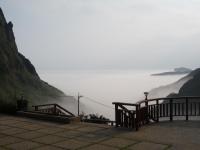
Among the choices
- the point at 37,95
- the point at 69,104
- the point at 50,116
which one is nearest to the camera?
the point at 50,116

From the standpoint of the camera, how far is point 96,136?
Result: 41.7 ft

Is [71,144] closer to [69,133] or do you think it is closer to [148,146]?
[69,133]

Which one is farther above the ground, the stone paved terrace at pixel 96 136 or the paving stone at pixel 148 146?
the stone paved terrace at pixel 96 136

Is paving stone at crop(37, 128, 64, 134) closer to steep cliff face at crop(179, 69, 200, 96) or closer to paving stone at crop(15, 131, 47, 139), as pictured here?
paving stone at crop(15, 131, 47, 139)

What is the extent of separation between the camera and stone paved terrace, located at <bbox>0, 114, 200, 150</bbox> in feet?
36.4

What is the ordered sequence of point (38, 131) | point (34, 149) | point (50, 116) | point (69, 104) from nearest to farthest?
point (34, 149), point (38, 131), point (50, 116), point (69, 104)

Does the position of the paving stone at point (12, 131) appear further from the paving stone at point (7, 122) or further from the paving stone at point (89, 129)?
the paving stone at point (89, 129)

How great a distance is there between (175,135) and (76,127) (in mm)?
4750

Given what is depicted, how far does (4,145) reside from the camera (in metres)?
11.5

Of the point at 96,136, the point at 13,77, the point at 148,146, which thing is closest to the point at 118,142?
the point at 148,146

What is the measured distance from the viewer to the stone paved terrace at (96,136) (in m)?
11.1

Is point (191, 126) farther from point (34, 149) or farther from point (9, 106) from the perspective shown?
point (9, 106)

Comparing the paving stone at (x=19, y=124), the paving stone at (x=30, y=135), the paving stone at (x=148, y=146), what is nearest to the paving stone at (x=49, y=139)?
the paving stone at (x=30, y=135)

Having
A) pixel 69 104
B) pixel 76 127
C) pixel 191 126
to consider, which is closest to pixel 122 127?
pixel 76 127
